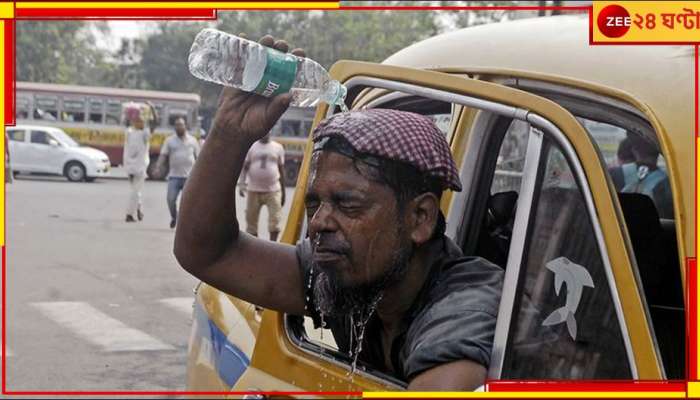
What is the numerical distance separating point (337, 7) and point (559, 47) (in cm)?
46

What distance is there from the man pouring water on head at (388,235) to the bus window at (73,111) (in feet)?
90.8

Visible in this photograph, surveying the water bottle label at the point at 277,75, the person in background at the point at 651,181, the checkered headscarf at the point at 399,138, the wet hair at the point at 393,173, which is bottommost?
the person in background at the point at 651,181

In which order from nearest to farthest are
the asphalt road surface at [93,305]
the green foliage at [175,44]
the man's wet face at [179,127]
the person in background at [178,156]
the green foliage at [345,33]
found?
1. the asphalt road surface at [93,305]
2. the man's wet face at [179,127]
3. the person in background at [178,156]
4. the green foliage at [175,44]
5. the green foliage at [345,33]

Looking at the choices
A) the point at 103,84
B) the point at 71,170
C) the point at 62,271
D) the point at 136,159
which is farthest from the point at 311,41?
the point at 103,84

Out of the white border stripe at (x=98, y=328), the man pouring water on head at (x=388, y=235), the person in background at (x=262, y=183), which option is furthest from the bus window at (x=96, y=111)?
the man pouring water on head at (x=388, y=235)

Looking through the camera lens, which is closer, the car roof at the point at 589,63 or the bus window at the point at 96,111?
the car roof at the point at 589,63

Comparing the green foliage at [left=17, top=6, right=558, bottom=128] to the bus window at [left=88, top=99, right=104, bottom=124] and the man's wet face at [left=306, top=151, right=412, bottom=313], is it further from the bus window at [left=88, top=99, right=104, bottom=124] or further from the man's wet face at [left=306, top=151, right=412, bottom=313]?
the man's wet face at [left=306, top=151, right=412, bottom=313]

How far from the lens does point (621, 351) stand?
1.80 meters

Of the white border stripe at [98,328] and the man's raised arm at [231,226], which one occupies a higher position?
the man's raised arm at [231,226]

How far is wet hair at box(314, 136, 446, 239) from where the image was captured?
1.93 metres

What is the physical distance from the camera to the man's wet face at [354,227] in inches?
76.0

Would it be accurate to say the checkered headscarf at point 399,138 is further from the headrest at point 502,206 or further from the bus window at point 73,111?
the bus window at point 73,111

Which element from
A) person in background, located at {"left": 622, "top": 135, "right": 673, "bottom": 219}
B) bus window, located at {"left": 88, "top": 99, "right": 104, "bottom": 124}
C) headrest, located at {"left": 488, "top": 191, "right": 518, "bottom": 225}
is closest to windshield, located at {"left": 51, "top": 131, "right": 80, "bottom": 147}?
bus window, located at {"left": 88, "top": 99, "right": 104, "bottom": 124}

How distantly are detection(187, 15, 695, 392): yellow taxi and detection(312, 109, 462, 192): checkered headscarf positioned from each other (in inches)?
4.2
